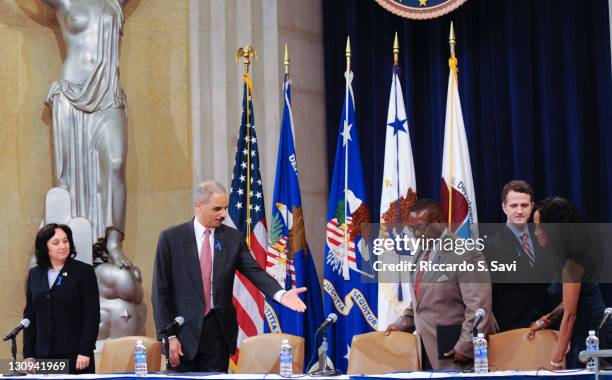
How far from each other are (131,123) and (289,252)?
1.79 m

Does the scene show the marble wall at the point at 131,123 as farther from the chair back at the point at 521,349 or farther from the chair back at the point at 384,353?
the chair back at the point at 521,349

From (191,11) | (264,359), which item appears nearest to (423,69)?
(191,11)

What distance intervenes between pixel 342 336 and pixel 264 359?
2.19 meters

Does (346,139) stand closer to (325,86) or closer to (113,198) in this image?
(325,86)

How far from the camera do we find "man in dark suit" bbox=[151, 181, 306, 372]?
547 cm

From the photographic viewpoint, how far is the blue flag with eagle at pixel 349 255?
7.55 meters

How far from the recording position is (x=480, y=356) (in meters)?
4.82

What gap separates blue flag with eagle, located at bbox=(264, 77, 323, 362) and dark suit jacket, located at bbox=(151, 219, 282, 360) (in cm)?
181

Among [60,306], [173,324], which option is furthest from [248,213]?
[173,324]

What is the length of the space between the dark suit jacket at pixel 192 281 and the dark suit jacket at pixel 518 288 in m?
1.31

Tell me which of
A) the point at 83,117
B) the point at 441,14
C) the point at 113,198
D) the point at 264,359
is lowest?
the point at 264,359

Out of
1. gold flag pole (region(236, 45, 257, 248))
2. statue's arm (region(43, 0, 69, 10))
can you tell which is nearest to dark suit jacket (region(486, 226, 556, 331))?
gold flag pole (region(236, 45, 257, 248))

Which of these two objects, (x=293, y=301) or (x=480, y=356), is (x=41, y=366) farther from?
(x=480, y=356)

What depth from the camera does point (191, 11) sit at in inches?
332
